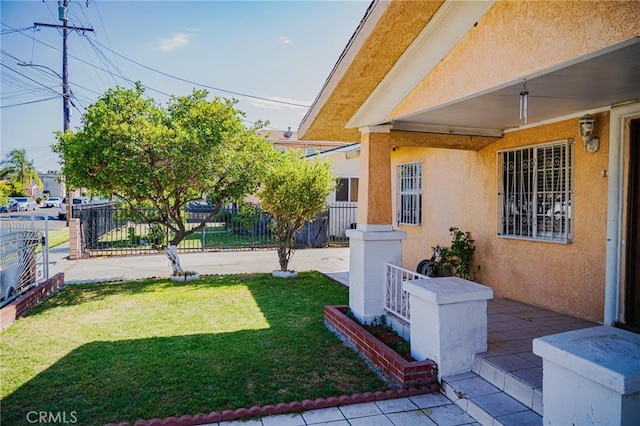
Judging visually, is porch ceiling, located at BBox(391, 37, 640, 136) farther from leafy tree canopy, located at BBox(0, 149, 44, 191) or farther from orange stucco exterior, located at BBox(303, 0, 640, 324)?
leafy tree canopy, located at BBox(0, 149, 44, 191)

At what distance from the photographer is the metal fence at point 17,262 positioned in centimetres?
725

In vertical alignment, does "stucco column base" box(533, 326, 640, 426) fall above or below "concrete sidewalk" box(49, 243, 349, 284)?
above

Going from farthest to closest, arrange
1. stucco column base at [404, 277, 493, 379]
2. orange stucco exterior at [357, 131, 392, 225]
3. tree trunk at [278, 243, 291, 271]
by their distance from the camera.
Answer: tree trunk at [278, 243, 291, 271], orange stucco exterior at [357, 131, 392, 225], stucco column base at [404, 277, 493, 379]

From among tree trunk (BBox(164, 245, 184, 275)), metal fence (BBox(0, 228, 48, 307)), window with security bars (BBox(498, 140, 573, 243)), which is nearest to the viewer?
window with security bars (BBox(498, 140, 573, 243))

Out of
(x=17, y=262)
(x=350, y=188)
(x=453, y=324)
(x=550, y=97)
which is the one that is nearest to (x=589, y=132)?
(x=550, y=97)

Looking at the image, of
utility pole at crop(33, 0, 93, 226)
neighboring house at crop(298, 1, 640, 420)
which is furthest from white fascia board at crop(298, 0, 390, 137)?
utility pole at crop(33, 0, 93, 226)

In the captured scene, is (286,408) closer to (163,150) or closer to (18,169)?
(163,150)

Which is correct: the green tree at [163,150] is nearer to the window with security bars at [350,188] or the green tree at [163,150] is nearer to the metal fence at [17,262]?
the metal fence at [17,262]

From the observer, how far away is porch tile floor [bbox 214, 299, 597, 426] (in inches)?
149

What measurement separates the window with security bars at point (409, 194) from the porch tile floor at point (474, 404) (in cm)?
545

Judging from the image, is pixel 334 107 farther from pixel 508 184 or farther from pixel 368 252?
pixel 508 184

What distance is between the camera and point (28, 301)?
26.0 ft

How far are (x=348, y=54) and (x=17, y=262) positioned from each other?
7.33 metres

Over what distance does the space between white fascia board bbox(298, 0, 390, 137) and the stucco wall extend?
3.53 m
